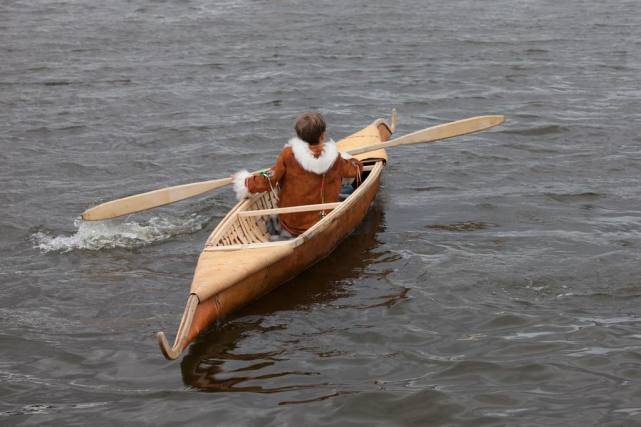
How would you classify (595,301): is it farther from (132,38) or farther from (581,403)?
Result: (132,38)

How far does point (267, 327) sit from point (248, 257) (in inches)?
21.2

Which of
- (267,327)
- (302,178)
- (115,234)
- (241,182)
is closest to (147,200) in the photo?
(115,234)

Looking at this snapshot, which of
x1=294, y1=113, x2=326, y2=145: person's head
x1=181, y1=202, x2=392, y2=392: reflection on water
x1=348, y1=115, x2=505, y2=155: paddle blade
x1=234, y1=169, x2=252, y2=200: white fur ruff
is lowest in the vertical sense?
x1=181, y1=202, x2=392, y2=392: reflection on water

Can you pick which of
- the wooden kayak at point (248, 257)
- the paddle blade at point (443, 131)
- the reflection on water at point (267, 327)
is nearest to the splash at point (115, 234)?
the wooden kayak at point (248, 257)

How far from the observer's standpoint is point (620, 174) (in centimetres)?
997

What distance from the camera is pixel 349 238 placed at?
8.35 m

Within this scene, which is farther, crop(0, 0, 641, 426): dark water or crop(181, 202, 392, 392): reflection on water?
crop(181, 202, 392, 392): reflection on water

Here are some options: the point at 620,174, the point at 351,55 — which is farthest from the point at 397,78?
the point at 620,174

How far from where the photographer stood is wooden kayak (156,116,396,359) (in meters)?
6.07

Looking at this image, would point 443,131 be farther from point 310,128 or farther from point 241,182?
point 241,182

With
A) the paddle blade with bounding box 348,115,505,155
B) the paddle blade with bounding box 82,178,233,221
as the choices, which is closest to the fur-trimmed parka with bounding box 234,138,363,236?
the paddle blade with bounding box 82,178,233,221

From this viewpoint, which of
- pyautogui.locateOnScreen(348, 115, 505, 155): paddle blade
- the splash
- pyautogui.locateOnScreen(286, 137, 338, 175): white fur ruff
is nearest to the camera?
pyautogui.locateOnScreen(286, 137, 338, 175): white fur ruff

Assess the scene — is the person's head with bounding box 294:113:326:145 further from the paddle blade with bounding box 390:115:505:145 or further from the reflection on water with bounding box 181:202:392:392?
the paddle blade with bounding box 390:115:505:145

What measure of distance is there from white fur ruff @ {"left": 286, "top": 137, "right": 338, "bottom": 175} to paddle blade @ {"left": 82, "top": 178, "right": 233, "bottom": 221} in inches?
31.5
